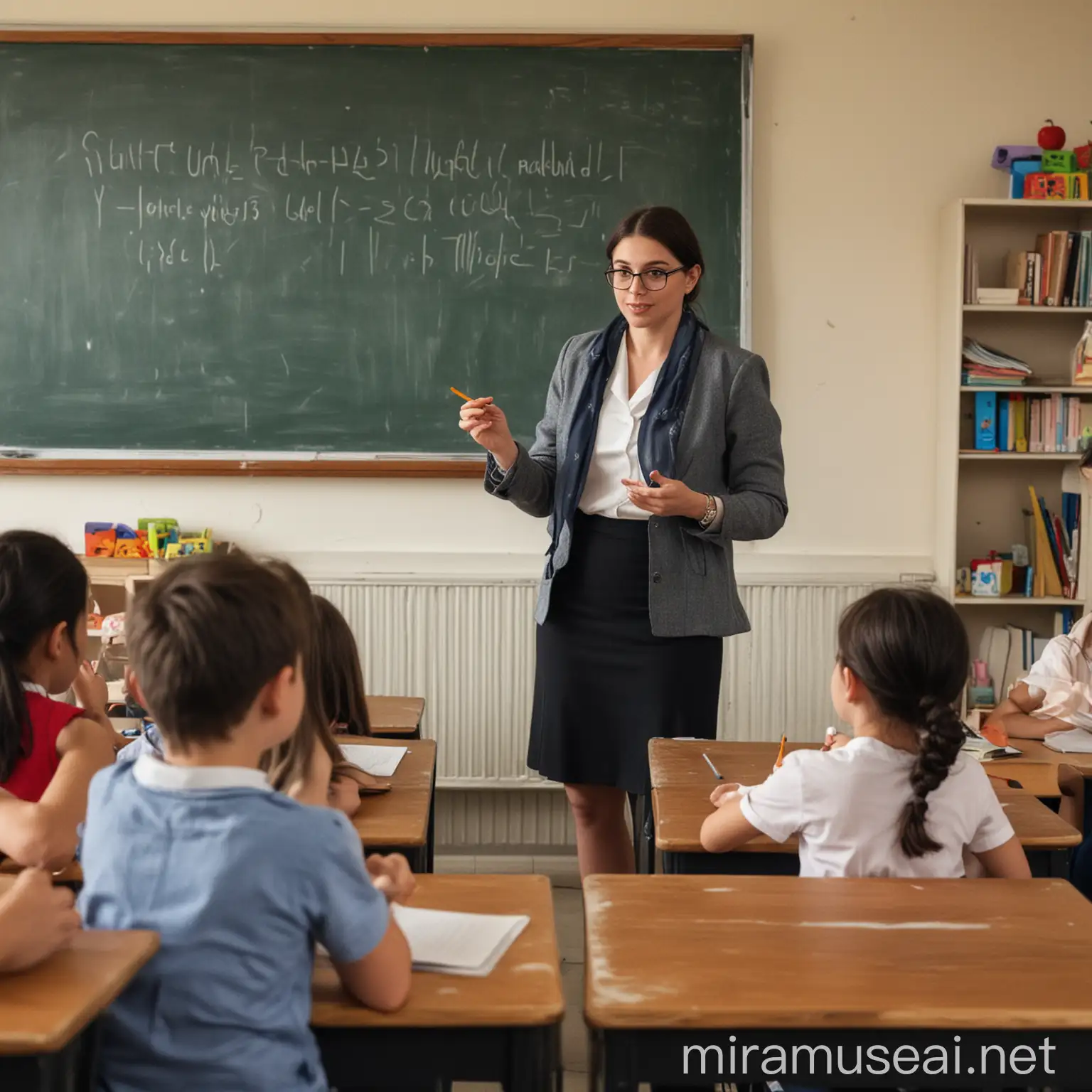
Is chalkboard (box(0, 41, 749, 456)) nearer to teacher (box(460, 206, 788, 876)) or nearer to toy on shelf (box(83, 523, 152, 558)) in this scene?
toy on shelf (box(83, 523, 152, 558))

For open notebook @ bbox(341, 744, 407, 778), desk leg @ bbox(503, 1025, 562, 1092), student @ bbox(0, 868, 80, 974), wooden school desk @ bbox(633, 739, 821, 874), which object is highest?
student @ bbox(0, 868, 80, 974)

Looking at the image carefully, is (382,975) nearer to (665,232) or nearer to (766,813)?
(766,813)

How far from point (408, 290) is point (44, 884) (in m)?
2.96

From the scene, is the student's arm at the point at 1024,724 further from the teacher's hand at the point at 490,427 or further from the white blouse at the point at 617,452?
the teacher's hand at the point at 490,427

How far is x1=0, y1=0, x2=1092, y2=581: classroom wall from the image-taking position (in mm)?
3877

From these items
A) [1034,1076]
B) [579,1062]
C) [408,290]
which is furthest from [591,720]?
[408,290]

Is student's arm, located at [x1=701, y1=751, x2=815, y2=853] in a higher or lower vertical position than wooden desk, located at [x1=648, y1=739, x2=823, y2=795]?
higher

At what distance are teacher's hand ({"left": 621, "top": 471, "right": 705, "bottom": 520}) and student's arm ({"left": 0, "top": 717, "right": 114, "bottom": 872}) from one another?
1.08 metres

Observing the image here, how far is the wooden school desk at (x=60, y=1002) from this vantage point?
1085 millimetres

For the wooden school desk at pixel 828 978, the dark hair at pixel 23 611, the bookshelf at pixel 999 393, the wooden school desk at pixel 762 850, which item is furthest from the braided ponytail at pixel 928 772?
the bookshelf at pixel 999 393

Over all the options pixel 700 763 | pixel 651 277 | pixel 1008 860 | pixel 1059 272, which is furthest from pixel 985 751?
pixel 1059 272

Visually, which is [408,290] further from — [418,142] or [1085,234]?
[1085,234]


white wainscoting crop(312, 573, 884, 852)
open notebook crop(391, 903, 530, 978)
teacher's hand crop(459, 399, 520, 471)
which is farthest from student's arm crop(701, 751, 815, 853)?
white wainscoting crop(312, 573, 884, 852)

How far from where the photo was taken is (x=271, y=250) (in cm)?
393
